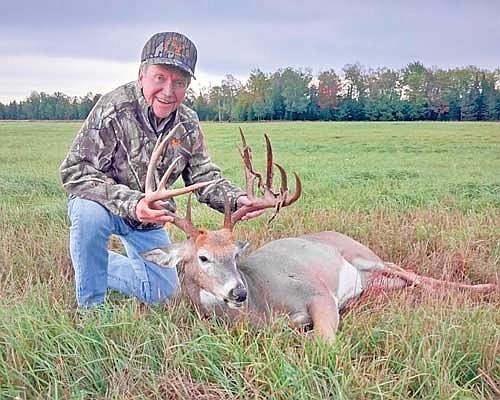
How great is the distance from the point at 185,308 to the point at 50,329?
699 millimetres

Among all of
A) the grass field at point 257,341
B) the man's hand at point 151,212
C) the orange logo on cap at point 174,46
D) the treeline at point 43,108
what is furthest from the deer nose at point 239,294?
the treeline at point 43,108

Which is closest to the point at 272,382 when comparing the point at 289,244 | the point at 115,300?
the point at 115,300

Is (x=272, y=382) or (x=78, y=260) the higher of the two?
(x=78, y=260)

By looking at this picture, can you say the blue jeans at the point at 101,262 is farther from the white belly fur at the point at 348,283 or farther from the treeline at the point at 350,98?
the treeline at the point at 350,98

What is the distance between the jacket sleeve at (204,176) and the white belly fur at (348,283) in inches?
37.2

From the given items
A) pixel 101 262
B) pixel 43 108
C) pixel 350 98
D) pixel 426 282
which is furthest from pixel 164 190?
pixel 350 98

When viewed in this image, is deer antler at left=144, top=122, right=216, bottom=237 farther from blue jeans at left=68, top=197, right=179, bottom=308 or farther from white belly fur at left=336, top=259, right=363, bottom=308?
white belly fur at left=336, top=259, right=363, bottom=308

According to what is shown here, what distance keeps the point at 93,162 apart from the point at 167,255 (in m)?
0.74

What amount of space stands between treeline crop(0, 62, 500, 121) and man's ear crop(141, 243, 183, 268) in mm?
22307

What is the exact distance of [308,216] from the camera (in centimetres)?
621

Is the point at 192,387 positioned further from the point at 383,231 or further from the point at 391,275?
the point at 383,231

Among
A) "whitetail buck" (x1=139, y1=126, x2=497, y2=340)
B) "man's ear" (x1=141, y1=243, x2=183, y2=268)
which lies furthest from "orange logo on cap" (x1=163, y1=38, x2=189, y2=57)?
"man's ear" (x1=141, y1=243, x2=183, y2=268)

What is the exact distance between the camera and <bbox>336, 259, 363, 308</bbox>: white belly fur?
4418 mm

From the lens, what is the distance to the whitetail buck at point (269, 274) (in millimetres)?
3615
